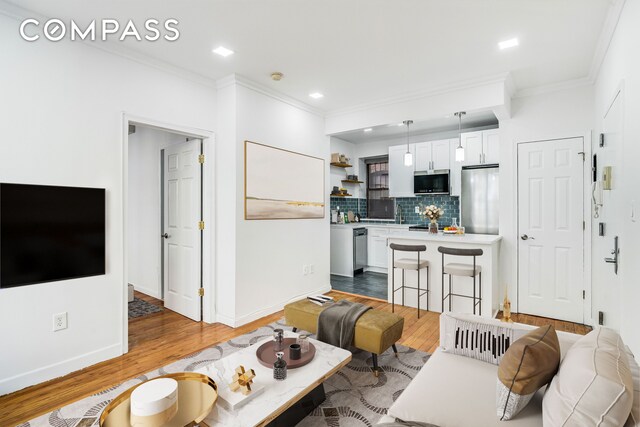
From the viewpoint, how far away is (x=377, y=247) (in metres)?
6.54

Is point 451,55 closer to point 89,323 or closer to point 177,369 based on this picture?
point 177,369

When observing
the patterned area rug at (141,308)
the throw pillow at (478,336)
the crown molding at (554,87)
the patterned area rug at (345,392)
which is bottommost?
the patterned area rug at (345,392)

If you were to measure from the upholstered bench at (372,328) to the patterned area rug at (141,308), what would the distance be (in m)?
2.29

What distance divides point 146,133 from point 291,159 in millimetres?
2286

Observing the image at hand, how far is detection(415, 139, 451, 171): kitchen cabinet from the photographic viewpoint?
231 inches

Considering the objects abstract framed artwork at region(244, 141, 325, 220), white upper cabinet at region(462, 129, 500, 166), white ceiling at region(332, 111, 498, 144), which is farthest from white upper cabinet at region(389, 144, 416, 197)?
abstract framed artwork at region(244, 141, 325, 220)

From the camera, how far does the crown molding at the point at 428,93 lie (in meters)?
3.64

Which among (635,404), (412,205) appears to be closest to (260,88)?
(635,404)

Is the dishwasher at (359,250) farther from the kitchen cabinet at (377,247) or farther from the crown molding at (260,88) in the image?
the crown molding at (260,88)

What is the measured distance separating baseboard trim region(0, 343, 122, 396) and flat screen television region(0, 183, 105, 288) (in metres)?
0.69

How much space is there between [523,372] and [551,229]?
3242mm

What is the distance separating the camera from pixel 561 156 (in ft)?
12.5

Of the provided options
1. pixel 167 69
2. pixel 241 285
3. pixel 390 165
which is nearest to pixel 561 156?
pixel 390 165

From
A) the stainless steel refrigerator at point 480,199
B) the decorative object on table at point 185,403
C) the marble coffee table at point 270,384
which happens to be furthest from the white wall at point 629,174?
the stainless steel refrigerator at point 480,199
